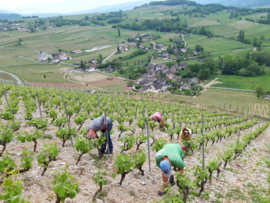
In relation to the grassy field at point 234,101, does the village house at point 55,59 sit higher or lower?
higher

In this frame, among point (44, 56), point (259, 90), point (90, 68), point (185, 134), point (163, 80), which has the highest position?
point (185, 134)

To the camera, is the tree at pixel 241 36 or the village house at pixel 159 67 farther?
the tree at pixel 241 36

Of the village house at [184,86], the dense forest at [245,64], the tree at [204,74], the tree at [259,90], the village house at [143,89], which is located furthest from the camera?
the dense forest at [245,64]

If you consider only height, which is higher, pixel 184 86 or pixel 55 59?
pixel 55 59

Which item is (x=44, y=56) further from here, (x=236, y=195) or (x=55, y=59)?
(x=236, y=195)

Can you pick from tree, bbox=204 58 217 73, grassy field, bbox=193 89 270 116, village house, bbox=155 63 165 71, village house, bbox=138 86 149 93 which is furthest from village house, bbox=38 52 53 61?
grassy field, bbox=193 89 270 116

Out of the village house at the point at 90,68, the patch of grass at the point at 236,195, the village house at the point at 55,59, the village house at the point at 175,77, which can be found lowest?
the village house at the point at 175,77

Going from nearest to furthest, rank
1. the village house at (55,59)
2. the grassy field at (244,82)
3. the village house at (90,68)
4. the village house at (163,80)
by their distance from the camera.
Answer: the grassy field at (244,82) → the village house at (163,80) → the village house at (90,68) → the village house at (55,59)

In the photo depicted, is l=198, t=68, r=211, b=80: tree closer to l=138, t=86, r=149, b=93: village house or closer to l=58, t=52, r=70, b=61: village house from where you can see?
l=138, t=86, r=149, b=93: village house

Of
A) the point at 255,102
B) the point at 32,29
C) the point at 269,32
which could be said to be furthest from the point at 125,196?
the point at 32,29

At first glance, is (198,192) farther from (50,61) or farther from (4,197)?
(50,61)

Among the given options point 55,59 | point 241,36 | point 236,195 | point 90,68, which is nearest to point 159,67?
point 90,68

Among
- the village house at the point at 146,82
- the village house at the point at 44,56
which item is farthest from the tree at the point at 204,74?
the village house at the point at 44,56

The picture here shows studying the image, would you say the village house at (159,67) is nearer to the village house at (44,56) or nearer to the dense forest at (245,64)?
the dense forest at (245,64)
